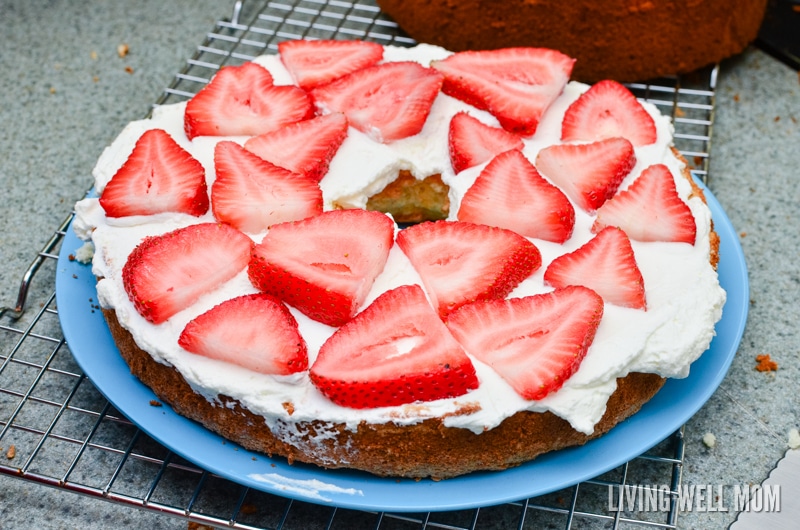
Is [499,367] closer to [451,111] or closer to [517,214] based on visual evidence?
[517,214]

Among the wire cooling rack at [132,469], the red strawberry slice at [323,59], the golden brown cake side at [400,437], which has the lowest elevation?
the wire cooling rack at [132,469]

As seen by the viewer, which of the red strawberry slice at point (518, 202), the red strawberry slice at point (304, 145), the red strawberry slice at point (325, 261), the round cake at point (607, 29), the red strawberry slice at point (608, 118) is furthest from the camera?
the round cake at point (607, 29)

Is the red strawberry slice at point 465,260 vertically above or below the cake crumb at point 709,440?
above

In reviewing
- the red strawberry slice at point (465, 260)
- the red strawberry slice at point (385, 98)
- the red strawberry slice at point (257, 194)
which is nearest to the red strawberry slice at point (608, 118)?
the red strawberry slice at point (385, 98)

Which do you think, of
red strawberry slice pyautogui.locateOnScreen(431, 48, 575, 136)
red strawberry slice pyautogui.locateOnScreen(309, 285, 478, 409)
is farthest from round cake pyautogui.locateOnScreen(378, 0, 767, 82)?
red strawberry slice pyautogui.locateOnScreen(309, 285, 478, 409)

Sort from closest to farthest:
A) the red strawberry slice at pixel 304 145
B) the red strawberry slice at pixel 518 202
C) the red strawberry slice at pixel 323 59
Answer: the red strawberry slice at pixel 518 202 → the red strawberry slice at pixel 304 145 → the red strawberry slice at pixel 323 59

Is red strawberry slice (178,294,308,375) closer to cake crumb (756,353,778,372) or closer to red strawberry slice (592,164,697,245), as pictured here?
red strawberry slice (592,164,697,245)

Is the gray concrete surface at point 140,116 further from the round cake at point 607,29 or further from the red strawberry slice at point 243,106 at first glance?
the red strawberry slice at point 243,106
